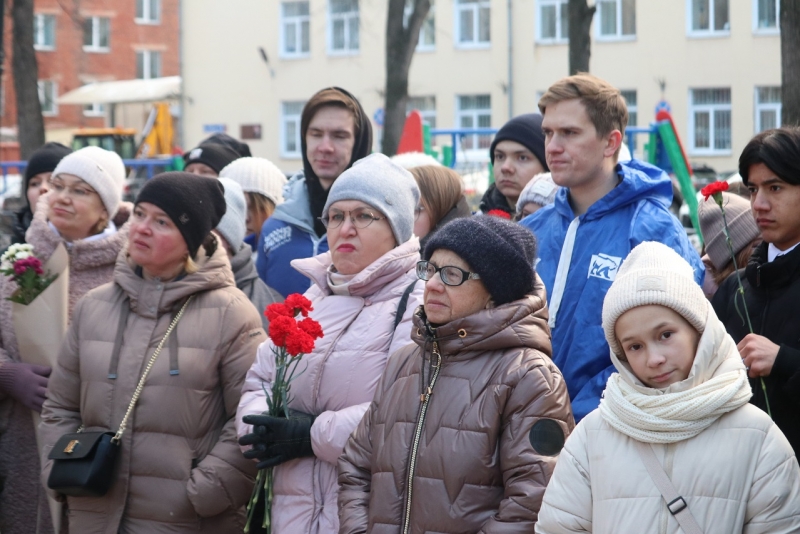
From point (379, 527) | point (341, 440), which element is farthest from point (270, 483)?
point (379, 527)

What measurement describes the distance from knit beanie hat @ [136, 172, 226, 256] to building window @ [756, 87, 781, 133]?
1148 inches

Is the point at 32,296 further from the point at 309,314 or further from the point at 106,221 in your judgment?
the point at 309,314

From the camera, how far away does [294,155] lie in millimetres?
37156

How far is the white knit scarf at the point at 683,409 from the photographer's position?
2.99m

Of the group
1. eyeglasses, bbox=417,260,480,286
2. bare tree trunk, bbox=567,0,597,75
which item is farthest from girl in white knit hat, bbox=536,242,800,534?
bare tree trunk, bbox=567,0,597,75

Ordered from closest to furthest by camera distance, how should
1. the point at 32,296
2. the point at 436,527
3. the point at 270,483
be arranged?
the point at 436,527 → the point at 270,483 → the point at 32,296

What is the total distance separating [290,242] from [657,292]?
281 cm

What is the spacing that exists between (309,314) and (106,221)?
1757 millimetres

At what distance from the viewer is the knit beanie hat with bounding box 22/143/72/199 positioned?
6.30 metres

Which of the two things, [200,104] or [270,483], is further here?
[200,104]

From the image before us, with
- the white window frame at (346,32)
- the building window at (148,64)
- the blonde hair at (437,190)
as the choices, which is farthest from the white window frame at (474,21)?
the blonde hair at (437,190)

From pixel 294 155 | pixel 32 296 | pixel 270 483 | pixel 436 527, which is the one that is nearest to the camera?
pixel 436 527

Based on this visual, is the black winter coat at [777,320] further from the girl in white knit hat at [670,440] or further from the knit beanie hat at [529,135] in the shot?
the knit beanie hat at [529,135]

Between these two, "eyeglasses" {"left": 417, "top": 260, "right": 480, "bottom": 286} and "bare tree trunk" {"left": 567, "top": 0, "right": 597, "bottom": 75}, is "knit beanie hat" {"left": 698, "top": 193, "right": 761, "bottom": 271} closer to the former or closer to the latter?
"eyeglasses" {"left": 417, "top": 260, "right": 480, "bottom": 286}
